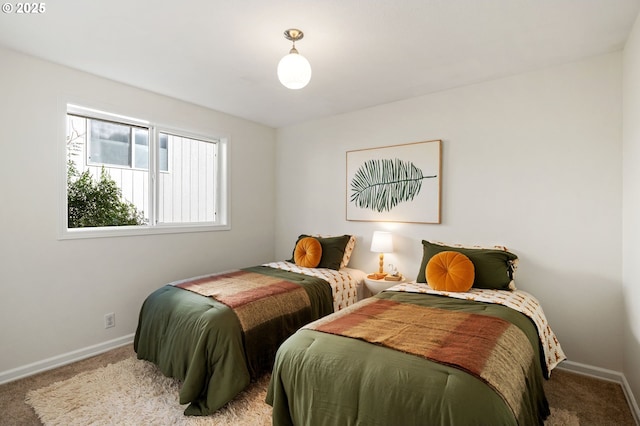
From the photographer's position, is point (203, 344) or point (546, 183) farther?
point (546, 183)

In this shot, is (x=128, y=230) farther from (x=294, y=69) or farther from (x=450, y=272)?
(x=450, y=272)

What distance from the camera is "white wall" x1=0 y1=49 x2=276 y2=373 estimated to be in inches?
95.6

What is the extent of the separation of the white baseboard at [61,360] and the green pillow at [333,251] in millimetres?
2081

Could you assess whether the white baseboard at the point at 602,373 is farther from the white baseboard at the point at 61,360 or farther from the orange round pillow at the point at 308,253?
the white baseboard at the point at 61,360

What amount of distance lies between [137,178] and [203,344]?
2091 mm

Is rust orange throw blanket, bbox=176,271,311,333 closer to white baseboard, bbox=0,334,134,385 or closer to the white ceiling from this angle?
white baseboard, bbox=0,334,134,385

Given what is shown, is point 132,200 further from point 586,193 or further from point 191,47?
point 586,193

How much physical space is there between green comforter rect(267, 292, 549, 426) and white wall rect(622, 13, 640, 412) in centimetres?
84

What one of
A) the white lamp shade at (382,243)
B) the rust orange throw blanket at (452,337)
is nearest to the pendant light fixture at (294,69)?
the rust orange throw blanket at (452,337)

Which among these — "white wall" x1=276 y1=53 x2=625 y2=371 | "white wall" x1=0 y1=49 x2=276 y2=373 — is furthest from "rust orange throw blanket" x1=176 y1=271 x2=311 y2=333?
"white wall" x1=276 y1=53 x2=625 y2=371

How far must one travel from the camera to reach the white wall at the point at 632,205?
2012mm

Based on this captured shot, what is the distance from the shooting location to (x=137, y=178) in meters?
3.30

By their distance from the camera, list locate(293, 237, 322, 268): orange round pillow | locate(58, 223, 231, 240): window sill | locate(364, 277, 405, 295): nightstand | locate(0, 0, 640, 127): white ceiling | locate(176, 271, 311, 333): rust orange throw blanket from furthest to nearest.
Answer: locate(293, 237, 322, 268): orange round pillow, locate(364, 277, 405, 295): nightstand, locate(58, 223, 231, 240): window sill, locate(176, 271, 311, 333): rust orange throw blanket, locate(0, 0, 640, 127): white ceiling

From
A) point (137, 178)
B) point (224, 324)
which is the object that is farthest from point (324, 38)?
point (137, 178)
